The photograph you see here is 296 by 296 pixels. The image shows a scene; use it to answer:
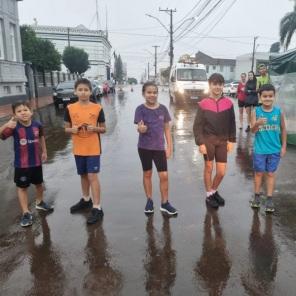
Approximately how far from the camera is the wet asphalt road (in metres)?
3.04

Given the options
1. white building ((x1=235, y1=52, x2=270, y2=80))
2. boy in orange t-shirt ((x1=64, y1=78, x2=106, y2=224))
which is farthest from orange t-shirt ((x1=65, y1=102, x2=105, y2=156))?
white building ((x1=235, y1=52, x2=270, y2=80))

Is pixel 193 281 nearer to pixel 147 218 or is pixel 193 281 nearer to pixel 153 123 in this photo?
pixel 147 218

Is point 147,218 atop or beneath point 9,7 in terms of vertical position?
beneath

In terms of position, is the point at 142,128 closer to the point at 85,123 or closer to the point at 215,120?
the point at 85,123

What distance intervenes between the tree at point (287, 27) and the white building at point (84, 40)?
52884mm

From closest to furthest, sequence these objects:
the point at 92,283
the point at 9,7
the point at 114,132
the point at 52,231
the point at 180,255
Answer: the point at 92,283
the point at 180,255
the point at 52,231
the point at 114,132
the point at 9,7

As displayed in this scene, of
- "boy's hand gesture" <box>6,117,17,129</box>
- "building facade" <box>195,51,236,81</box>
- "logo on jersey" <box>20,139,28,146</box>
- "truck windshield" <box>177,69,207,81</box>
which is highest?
"building facade" <box>195,51,236,81</box>

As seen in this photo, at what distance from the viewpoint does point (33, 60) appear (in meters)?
29.8

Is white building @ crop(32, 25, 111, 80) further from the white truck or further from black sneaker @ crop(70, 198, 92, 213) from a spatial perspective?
black sneaker @ crop(70, 198, 92, 213)

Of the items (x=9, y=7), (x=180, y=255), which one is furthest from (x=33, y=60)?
(x=180, y=255)

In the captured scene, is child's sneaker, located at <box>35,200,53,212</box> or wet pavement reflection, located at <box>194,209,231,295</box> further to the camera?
child's sneaker, located at <box>35,200,53,212</box>

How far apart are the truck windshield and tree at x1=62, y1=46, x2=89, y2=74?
3532 cm

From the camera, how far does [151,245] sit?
3.73 metres

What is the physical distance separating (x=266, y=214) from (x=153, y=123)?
71.8 inches
